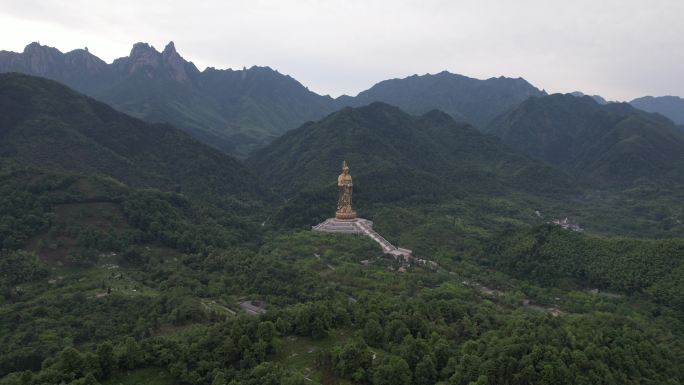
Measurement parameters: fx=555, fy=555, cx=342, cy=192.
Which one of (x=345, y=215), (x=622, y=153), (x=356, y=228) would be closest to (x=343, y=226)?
(x=356, y=228)

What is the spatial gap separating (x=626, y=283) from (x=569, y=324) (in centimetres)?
2063

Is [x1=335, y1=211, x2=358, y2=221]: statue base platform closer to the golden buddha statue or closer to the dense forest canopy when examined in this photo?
the golden buddha statue

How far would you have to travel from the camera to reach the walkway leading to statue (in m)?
70.9

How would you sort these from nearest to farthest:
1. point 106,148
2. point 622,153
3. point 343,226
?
1. point 343,226
2. point 106,148
3. point 622,153

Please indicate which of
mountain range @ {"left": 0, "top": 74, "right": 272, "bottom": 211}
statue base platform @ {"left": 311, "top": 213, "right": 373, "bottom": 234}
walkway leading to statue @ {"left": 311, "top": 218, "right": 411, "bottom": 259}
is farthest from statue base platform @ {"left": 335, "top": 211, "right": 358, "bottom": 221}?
mountain range @ {"left": 0, "top": 74, "right": 272, "bottom": 211}

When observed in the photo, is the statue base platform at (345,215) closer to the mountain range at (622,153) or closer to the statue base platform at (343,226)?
the statue base platform at (343,226)

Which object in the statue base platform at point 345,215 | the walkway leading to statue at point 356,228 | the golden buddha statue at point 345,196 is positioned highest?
the golden buddha statue at point 345,196

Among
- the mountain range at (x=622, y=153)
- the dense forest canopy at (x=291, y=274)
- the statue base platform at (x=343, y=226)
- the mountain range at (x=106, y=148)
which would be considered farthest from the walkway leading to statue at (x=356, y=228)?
the mountain range at (x=622, y=153)

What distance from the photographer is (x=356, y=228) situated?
7669cm

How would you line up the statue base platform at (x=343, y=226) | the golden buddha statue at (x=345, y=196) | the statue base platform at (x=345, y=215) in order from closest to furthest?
the statue base platform at (x=343, y=226), the golden buddha statue at (x=345, y=196), the statue base platform at (x=345, y=215)

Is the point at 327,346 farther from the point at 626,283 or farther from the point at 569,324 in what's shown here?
the point at 626,283

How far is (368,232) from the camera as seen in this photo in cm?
7544

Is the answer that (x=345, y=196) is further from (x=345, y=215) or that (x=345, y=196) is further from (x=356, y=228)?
(x=356, y=228)

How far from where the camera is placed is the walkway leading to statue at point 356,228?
233 feet
